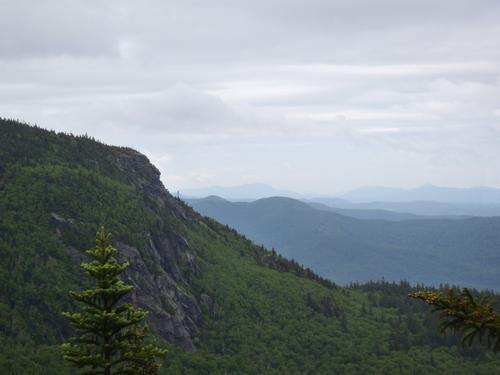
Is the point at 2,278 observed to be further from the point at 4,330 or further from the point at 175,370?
the point at 175,370

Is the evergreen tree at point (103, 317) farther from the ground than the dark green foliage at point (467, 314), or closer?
closer

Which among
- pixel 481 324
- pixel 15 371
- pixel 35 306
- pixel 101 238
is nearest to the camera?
pixel 481 324

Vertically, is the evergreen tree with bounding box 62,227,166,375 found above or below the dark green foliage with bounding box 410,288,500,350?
below

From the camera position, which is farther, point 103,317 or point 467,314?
point 103,317

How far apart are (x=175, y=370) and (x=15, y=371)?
6366cm

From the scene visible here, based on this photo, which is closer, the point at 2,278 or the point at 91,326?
the point at 91,326

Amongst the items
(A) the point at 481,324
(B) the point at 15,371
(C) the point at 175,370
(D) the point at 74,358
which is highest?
(A) the point at 481,324

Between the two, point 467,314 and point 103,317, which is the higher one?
point 467,314

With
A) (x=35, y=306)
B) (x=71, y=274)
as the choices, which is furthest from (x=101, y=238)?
(x=71, y=274)

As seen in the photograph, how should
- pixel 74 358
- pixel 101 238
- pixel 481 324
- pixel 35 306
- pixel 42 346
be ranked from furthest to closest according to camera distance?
pixel 35 306
pixel 42 346
pixel 101 238
pixel 74 358
pixel 481 324

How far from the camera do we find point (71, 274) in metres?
198

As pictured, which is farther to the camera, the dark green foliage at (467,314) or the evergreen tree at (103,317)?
the evergreen tree at (103,317)

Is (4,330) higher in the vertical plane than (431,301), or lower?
lower

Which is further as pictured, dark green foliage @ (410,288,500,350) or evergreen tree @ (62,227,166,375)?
evergreen tree @ (62,227,166,375)
